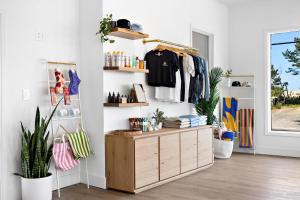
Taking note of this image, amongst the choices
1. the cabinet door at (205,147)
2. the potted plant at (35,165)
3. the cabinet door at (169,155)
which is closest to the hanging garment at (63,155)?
the potted plant at (35,165)

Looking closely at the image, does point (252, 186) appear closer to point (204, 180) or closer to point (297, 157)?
point (204, 180)

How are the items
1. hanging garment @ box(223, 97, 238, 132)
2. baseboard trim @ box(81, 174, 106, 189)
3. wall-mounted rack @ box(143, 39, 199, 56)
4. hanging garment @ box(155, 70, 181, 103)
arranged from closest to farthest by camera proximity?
baseboard trim @ box(81, 174, 106, 189) < wall-mounted rack @ box(143, 39, 199, 56) < hanging garment @ box(155, 70, 181, 103) < hanging garment @ box(223, 97, 238, 132)

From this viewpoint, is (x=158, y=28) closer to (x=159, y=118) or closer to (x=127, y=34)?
(x=127, y=34)

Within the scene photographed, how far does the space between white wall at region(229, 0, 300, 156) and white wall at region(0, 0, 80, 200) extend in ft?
13.4

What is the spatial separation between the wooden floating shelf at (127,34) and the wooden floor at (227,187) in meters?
2.02

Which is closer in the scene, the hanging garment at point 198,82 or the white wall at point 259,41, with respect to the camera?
the hanging garment at point 198,82

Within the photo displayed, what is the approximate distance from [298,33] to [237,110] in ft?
6.31

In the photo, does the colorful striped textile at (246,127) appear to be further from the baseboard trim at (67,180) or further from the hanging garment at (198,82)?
the baseboard trim at (67,180)

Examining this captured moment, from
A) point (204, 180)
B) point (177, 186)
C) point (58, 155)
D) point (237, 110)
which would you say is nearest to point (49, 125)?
point (58, 155)

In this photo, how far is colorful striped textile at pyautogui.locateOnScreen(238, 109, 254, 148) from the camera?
679cm

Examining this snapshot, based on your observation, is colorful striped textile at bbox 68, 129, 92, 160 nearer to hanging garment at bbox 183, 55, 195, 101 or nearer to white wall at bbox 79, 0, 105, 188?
white wall at bbox 79, 0, 105, 188

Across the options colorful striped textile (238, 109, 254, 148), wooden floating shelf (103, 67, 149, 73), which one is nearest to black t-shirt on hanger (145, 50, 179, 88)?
wooden floating shelf (103, 67, 149, 73)

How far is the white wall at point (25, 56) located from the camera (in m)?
3.72

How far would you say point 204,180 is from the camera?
4.68m
